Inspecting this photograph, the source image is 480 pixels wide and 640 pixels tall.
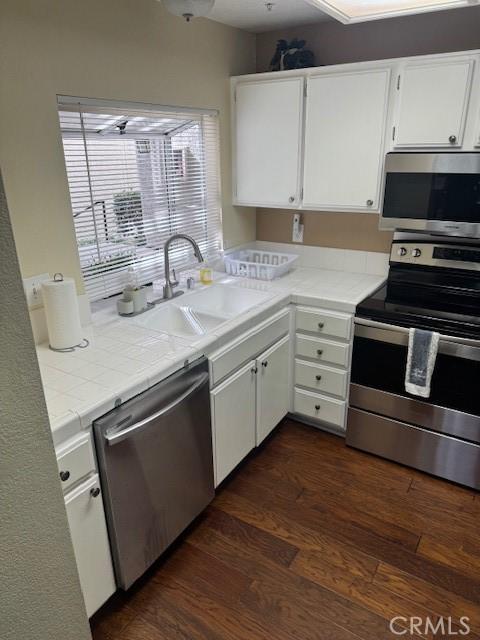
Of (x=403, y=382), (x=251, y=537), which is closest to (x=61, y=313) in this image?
(x=251, y=537)

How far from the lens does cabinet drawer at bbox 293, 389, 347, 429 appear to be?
2566mm

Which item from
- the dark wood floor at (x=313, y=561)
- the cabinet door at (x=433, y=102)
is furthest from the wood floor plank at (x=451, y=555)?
the cabinet door at (x=433, y=102)

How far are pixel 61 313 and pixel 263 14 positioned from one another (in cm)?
190

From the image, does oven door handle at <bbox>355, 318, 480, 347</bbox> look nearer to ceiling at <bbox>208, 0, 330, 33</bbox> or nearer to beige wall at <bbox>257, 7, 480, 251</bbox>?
beige wall at <bbox>257, 7, 480, 251</bbox>

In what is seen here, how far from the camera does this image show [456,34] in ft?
7.43

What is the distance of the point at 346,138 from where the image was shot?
2414mm

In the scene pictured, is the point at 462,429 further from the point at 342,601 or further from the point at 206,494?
the point at 206,494

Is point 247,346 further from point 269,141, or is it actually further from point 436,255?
point 269,141

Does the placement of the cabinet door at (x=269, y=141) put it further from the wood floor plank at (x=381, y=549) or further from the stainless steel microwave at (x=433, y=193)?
the wood floor plank at (x=381, y=549)

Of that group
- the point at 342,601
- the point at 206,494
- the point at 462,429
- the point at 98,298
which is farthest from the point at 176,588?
the point at 462,429

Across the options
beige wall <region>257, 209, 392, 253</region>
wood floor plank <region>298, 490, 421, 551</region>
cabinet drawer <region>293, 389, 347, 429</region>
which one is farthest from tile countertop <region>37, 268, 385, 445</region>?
wood floor plank <region>298, 490, 421, 551</region>

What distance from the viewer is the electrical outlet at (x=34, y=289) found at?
5.94 ft

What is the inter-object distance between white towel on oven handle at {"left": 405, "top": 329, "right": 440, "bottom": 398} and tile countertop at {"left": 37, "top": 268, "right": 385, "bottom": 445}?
36cm

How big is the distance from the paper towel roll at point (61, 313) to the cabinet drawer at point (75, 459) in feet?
1.75
